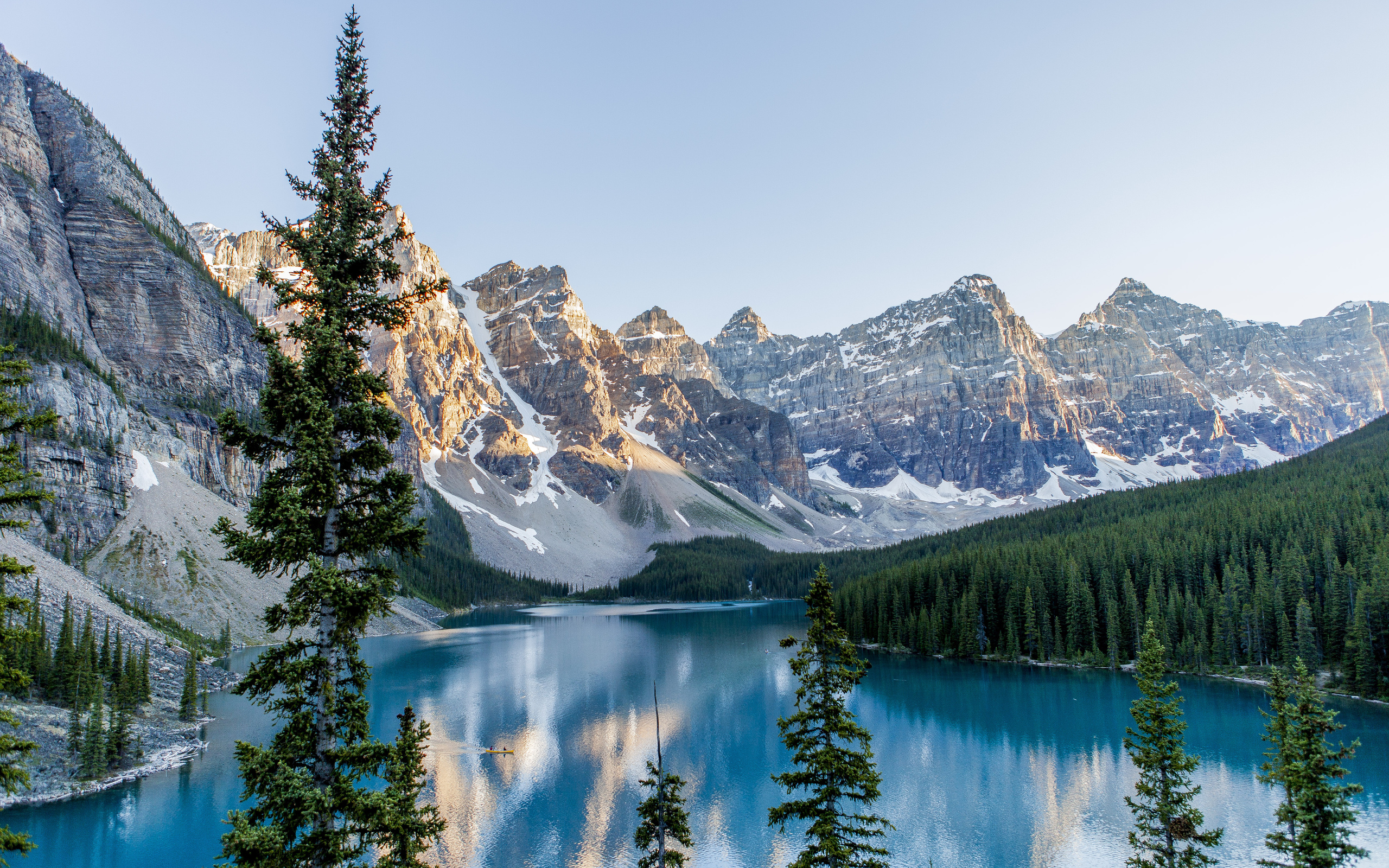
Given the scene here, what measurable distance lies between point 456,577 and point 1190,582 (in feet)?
398

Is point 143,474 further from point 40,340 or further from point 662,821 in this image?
point 662,821

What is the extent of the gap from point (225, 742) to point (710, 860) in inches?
1203

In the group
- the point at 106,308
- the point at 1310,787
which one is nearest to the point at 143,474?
the point at 106,308

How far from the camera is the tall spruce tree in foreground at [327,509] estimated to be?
29.5 ft

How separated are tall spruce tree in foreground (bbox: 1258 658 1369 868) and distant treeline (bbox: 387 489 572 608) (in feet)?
394

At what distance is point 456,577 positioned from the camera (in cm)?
15012

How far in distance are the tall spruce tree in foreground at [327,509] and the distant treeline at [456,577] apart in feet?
398

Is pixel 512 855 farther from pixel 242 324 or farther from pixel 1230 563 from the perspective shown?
pixel 242 324

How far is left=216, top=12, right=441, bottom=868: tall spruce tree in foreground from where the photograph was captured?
8.98 metres

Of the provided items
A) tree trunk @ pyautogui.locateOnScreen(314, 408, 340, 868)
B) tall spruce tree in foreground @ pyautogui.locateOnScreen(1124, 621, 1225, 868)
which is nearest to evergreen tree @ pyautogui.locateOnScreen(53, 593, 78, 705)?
tree trunk @ pyautogui.locateOnScreen(314, 408, 340, 868)

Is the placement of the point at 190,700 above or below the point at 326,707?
below

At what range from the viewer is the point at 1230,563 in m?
69.9

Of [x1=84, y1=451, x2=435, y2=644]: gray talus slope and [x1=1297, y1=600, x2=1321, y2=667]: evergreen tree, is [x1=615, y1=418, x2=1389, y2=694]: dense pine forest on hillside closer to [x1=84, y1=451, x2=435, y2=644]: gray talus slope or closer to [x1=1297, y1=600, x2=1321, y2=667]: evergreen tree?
[x1=1297, y1=600, x2=1321, y2=667]: evergreen tree

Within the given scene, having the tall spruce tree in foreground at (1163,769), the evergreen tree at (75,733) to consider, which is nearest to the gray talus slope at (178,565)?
the evergreen tree at (75,733)
